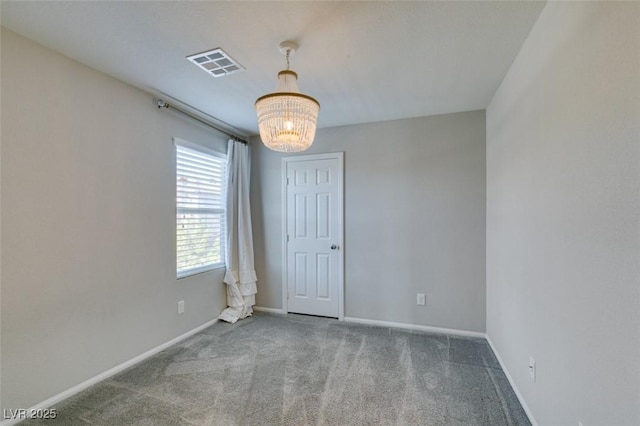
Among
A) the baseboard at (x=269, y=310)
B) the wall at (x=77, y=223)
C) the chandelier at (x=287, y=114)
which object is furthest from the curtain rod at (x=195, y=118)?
the baseboard at (x=269, y=310)

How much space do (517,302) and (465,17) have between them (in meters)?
2.00

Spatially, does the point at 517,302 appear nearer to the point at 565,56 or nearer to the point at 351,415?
the point at 351,415

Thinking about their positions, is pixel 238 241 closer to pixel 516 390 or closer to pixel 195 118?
pixel 195 118

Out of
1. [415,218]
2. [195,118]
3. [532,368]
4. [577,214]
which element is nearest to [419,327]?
[415,218]

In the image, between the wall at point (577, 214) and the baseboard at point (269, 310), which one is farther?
the baseboard at point (269, 310)

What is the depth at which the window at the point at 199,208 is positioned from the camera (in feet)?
10.7

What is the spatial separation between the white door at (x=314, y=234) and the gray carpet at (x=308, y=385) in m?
0.75

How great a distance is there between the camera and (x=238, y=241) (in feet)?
13.0

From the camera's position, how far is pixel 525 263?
2045mm

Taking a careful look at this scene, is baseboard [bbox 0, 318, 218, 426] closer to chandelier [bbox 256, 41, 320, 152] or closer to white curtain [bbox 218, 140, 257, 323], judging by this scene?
white curtain [bbox 218, 140, 257, 323]

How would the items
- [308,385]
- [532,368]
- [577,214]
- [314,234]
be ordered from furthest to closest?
[314,234]
[308,385]
[532,368]
[577,214]

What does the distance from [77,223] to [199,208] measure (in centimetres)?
134

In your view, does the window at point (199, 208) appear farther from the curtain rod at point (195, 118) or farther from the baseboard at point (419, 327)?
the baseboard at point (419, 327)

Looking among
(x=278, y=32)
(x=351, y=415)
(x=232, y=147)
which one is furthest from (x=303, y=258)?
(x=278, y=32)
